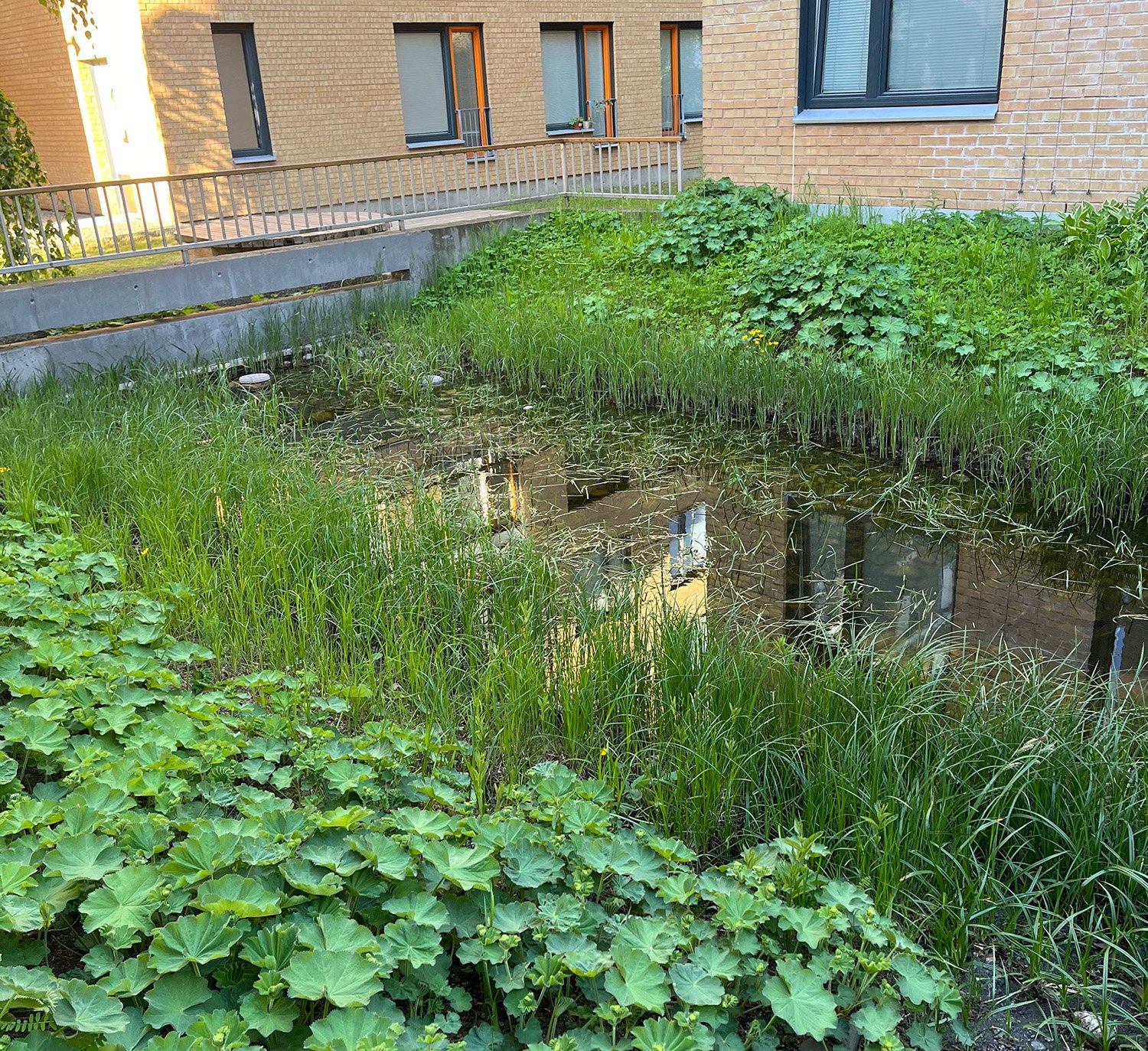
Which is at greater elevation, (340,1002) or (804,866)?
(340,1002)

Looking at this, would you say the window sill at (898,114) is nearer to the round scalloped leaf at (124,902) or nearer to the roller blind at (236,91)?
Result: the roller blind at (236,91)

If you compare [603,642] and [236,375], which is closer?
[603,642]

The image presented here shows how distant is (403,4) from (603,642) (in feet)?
48.4

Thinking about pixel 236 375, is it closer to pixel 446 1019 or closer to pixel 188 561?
pixel 188 561

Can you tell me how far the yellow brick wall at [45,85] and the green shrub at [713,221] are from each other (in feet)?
34.0

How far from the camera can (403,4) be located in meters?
15.5

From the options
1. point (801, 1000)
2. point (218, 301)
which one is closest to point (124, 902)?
point (801, 1000)

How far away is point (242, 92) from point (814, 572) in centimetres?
1279

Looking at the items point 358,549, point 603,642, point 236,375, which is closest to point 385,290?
point 236,375

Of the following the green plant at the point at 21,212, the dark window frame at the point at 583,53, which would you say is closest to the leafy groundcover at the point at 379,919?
the green plant at the point at 21,212

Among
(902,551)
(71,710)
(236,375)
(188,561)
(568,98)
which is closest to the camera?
(71,710)

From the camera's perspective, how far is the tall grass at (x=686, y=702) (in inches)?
103

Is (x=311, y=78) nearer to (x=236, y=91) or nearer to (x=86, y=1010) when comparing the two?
(x=236, y=91)

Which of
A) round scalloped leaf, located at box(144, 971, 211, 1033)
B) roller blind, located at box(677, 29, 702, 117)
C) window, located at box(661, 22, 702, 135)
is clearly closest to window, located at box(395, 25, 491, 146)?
window, located at box(661, 22, 702, 135)
